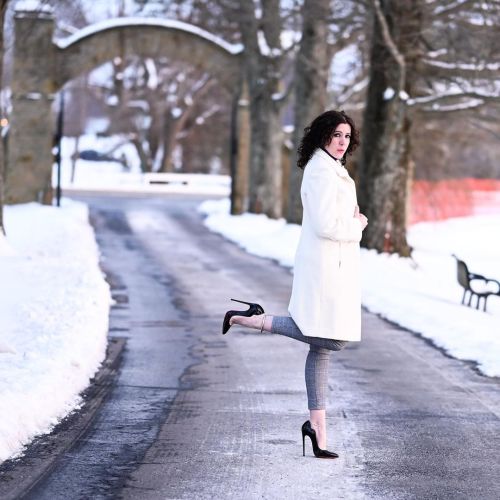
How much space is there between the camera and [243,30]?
3650cm

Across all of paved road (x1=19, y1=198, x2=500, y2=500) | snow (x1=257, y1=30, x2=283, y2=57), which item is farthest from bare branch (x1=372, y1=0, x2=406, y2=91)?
snow (x1=257, y1=30, x2=283, y2=57)

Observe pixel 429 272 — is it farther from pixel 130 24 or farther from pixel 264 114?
pixel 130 24

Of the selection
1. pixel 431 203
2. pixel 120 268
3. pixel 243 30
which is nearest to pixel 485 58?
pixel 120 268

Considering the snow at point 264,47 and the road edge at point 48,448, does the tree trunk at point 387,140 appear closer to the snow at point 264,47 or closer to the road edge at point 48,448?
the snow at point 264,47

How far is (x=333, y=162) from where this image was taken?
23.8 ft

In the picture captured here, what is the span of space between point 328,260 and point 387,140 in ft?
61.3

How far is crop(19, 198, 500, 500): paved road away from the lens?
21.6 ft

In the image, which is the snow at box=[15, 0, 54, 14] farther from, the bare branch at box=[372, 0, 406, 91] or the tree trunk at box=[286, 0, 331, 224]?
the bare branch at box=[372, 0, 406, 91]

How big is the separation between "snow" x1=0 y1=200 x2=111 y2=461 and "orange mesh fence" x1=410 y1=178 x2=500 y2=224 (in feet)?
85.9

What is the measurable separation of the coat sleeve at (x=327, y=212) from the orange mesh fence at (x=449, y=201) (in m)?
39.1

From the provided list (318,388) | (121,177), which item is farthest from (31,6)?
(318,388)

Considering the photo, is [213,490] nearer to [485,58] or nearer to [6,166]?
[485,58]

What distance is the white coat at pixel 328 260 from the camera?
711 cm

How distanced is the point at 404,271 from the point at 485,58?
15.5 ft
